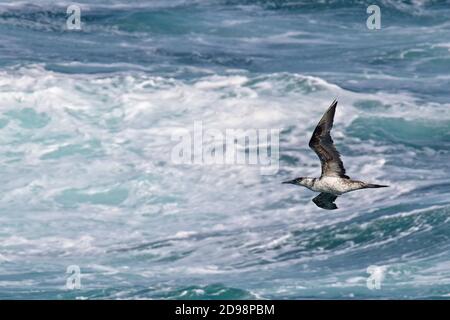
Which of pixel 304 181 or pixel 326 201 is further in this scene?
pixel 304 181

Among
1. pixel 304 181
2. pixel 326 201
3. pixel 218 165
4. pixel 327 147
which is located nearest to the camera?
pixel 327 147

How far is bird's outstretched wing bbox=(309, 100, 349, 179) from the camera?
32.5 m

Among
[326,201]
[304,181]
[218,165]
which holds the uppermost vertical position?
[218,165]

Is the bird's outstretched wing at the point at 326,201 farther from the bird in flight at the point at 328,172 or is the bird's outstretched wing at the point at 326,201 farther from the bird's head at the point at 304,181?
the bird's head at the point at 304,181

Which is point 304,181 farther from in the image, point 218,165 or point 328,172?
point 218,165

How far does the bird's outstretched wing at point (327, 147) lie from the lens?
32500 mm

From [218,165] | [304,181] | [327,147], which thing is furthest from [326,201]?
[218,165]

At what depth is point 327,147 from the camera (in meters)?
33.0

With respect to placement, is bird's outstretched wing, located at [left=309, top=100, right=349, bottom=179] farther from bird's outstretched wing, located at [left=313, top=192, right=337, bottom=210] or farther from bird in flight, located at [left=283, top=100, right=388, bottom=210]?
bird's outstretched wing, located at [left=313, top=192, right=337, bottom=210]

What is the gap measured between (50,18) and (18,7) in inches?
97.5

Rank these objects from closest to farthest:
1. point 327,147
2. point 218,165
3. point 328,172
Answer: point 327,147
point 328,172
point 218,165

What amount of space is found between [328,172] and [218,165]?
37.2 meters

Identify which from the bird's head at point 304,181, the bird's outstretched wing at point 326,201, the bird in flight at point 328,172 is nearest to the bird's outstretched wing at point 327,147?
the bird in flight at point 328,172

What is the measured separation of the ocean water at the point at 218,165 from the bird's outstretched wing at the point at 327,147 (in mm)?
12363
